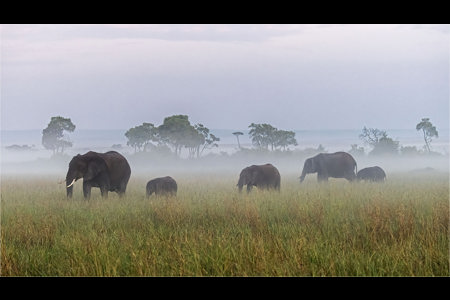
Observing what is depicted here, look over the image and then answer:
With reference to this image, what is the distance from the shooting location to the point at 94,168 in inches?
648

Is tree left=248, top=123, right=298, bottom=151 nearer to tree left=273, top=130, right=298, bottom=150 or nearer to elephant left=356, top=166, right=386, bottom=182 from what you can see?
tree left=273, top=130, right=298, bottom=150

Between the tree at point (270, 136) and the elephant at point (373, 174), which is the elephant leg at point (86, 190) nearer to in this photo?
the elephant at point (373, 174)

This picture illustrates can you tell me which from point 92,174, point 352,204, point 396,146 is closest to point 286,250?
point 352,204

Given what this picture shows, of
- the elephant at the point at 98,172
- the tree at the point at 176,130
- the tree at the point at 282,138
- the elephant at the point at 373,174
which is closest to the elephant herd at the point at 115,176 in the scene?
the elephant at the point at 98,172

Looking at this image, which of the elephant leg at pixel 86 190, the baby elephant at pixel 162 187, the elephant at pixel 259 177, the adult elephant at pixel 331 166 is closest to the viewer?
the elephant leg at pixel 86 190

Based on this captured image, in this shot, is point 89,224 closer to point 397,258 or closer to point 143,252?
point 143,252

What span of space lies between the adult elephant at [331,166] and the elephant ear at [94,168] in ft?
43.6

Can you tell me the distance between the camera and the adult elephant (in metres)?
27.4

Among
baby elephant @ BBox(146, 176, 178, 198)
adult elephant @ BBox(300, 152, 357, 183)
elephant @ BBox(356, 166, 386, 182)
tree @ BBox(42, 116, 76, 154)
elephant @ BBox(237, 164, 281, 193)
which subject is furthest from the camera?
tree @ BBox(42, 116, 76, 154)

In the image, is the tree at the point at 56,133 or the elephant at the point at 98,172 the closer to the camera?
the elephant at the point at 98,172

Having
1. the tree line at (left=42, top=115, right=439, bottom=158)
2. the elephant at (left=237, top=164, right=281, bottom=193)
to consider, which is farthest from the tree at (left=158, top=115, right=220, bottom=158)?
the elephant at (left=237, top=164, right=281, bottom=193)

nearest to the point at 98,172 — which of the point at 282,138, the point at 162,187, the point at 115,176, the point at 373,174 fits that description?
the point at 115,176

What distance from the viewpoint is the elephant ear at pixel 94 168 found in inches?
637

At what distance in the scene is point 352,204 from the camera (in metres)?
12.4
